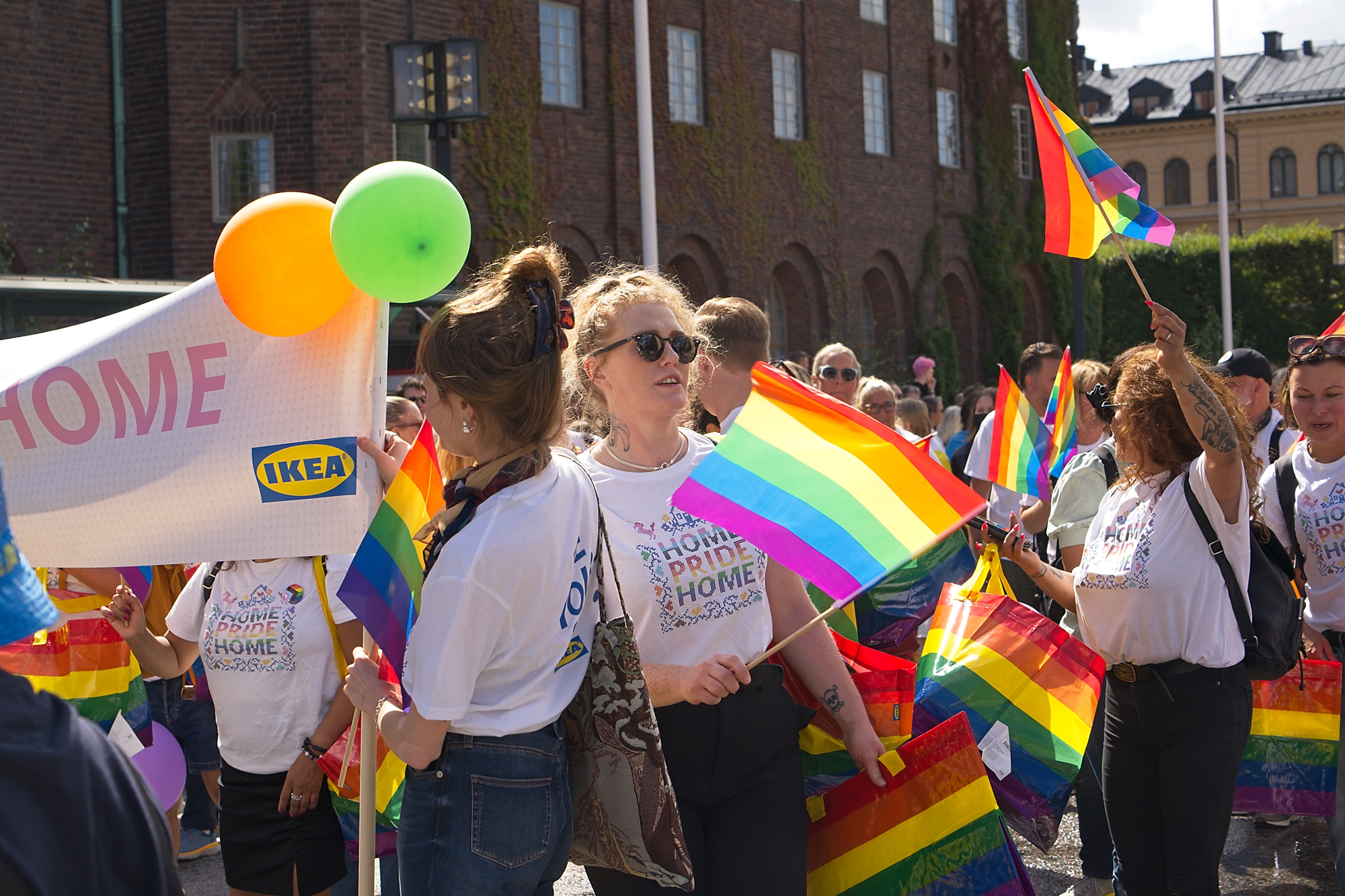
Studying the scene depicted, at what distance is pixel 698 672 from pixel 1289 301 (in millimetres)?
43742

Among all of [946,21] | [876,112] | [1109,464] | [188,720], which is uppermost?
[946,21]

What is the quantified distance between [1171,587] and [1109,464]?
1.23m

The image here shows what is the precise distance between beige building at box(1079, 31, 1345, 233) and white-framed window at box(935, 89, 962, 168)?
123 feet

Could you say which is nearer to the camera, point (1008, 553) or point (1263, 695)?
point (1008, 553)

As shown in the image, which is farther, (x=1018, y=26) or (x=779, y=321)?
(x=1018, y=26)

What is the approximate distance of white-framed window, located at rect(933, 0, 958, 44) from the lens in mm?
28469

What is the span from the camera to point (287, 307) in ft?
9.30

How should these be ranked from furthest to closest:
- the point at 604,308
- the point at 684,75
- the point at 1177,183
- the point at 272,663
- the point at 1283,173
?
1. the point at 1177,183
2. the point at 1283,173
3. the point at 684,75
4. the point at 272,663
5. the point at 604,308

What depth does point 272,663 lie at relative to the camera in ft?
11.8

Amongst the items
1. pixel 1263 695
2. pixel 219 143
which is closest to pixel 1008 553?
pixel 1263 695

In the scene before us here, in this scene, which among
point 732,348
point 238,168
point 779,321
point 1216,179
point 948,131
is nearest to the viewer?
point 732,348

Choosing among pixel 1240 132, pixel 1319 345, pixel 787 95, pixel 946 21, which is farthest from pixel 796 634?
pixel 1240 132

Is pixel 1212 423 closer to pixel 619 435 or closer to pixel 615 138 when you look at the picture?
pixel 619 435

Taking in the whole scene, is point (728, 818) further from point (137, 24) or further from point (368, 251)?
point (137, 24)
